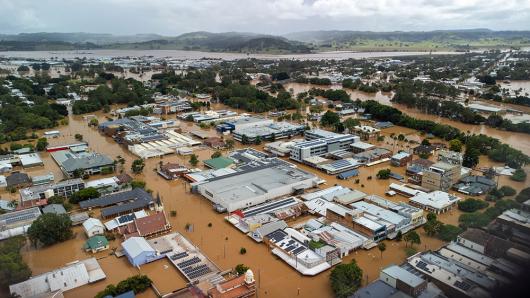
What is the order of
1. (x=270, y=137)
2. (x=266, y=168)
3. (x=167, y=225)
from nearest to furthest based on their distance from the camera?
(x=167, y=225), (x=266, y=168), (x=270, y=137)

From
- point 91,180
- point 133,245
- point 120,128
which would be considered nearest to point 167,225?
point 133,245

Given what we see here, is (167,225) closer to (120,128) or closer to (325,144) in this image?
(325,144)

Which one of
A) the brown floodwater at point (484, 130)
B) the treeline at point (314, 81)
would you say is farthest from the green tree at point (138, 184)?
the treeline at point (314, 81)

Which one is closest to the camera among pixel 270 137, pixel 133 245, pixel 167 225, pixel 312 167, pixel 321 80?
pixel 133 245

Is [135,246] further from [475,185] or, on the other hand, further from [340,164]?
[475,185]

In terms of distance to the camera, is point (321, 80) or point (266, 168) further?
point (321, 80)
